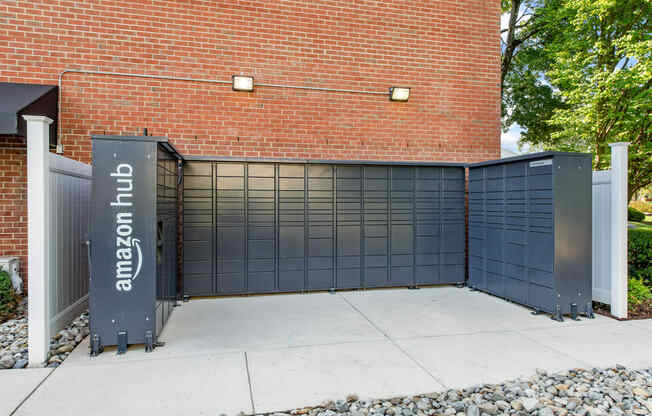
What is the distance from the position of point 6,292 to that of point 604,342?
695 cm

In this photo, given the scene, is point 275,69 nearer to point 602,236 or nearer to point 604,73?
point 602,236

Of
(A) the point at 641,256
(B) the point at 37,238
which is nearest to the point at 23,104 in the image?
(B) the point at 37,238

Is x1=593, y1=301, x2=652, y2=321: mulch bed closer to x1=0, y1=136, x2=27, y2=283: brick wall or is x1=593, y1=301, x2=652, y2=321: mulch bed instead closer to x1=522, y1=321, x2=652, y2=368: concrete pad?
x1=522, y1=321, x2=652, y2=368: concrete pad

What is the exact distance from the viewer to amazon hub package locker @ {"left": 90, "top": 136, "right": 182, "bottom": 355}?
330 centimetres

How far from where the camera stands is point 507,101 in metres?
13.1

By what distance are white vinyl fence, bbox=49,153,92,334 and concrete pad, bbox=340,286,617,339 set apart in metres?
3.38

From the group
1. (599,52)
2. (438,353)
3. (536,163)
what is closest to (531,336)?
(438,353)

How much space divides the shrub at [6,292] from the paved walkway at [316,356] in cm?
186

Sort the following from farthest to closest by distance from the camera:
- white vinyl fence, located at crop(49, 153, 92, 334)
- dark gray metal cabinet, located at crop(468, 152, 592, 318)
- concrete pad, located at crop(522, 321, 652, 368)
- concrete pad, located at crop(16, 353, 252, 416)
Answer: dark gray metal cabinet, located at crop(468, 152, 592, 318) → white vinyl fence, located at crop(49, 153, 92, 334) → concrete pad, located at crop(522, 321, 652, 368) → concrete pad, located at crop(16, 353, 252, 416)

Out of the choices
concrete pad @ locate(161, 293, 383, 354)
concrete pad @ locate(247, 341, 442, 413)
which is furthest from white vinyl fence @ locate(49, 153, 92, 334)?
concrete pad @ locate(247, 341, 442, 413)

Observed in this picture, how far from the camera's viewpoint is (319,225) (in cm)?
562

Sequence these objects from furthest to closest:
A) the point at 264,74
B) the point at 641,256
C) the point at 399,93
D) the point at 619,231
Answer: the point at 399,93
the point at 264,74
the point at 641,256
the point at 619,231

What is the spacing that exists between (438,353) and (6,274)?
5.43 metres

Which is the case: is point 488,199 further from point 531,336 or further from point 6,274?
point 6,274
